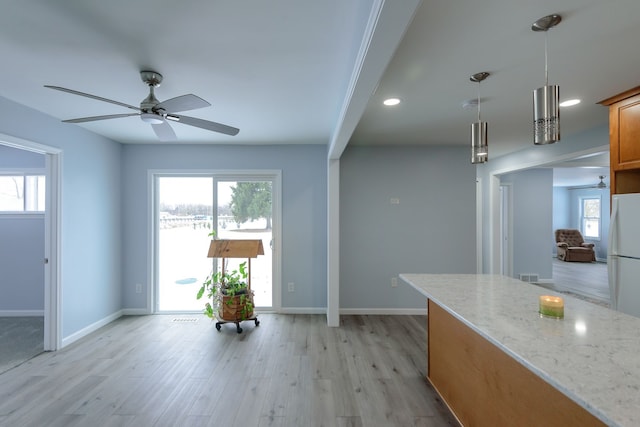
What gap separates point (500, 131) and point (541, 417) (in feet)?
10.8

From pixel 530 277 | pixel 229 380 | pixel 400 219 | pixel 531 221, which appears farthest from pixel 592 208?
pixel 229 380

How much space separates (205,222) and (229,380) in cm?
248

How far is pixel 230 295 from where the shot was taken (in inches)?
150

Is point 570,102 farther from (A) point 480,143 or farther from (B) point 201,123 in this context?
(B) point 201,123

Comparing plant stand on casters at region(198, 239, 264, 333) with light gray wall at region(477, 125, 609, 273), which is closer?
light gray wall at region(477, 125, 609, 273)

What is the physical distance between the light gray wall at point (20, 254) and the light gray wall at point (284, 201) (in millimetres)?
1140

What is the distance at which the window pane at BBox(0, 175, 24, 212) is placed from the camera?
4.23m

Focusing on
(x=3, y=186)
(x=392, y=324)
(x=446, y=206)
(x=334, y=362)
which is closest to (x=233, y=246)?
(x=334, y=362)

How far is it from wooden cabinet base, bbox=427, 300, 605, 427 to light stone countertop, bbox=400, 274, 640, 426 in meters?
0.22

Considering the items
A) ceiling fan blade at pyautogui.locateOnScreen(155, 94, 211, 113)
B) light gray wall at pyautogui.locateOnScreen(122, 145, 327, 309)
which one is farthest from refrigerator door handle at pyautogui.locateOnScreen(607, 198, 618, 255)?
ceiling fan blade at pyautogui.locateOnScreen(155, 94, 211, 113)

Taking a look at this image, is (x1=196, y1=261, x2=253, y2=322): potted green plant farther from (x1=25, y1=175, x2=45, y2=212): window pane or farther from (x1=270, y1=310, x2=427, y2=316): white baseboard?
(x1=25, y1=175, x2=45, y2=212): window pane

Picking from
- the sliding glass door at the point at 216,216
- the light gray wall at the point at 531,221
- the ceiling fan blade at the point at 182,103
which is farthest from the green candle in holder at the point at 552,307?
the light gray wall at the point at 531,221

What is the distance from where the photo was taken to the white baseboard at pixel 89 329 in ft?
11.0

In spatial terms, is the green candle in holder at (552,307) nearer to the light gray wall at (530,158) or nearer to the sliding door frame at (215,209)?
the light gray wall at (530,158)
